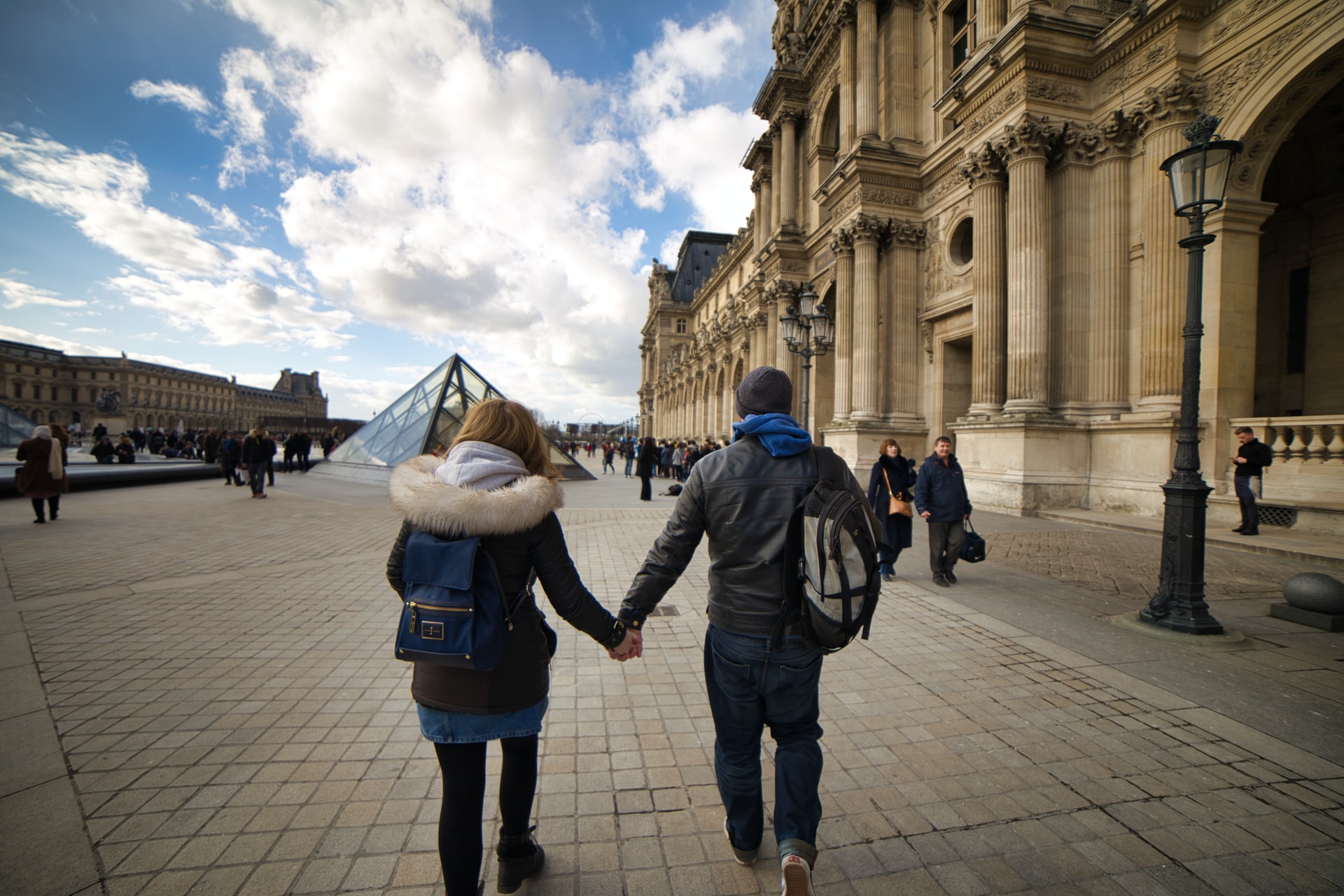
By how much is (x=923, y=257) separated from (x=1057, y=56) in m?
6.19

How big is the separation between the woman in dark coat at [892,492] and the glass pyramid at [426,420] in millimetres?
15468

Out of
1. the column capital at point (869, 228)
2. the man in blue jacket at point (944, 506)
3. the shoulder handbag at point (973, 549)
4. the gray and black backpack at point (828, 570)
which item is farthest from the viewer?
the column capital at point (869, 228)

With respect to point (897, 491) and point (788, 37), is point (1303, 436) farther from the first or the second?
point (788, 37)

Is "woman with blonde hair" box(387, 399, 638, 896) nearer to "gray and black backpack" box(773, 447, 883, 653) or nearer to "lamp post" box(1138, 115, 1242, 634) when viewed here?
"gray and black backpack" box(773, 447, 883, 653)

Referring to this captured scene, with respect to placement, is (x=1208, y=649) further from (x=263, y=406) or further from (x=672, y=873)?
(x=263, y=406)

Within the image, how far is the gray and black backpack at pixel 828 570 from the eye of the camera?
6.39 ft

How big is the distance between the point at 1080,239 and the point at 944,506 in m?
9.96

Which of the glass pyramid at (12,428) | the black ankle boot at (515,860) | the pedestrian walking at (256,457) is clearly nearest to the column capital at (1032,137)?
the black ankle boot at (515,860)

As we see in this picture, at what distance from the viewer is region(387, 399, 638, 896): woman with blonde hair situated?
1809mm

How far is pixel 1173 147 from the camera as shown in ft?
36.2

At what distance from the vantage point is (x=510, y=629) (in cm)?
188

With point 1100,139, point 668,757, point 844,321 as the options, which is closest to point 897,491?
point 668,757

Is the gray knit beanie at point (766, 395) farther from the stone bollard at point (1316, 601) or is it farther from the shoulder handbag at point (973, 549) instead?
the stone bollard at point (1316, 601)

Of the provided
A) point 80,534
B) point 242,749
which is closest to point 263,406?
point 80,534
